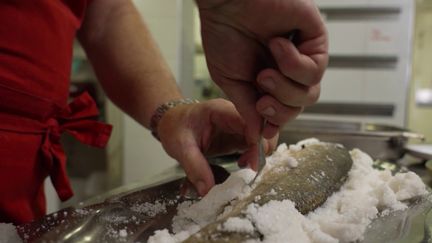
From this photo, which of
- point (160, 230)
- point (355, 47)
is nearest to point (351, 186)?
point (160, 230)

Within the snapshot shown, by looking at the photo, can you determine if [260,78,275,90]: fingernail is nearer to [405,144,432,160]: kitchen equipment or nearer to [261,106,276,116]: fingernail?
[261,106,276,116]: fingernail

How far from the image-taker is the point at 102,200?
55 centimetres

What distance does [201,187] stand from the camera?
56 cm

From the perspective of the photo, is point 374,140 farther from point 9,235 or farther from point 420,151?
point 9,235

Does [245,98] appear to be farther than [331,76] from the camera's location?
No

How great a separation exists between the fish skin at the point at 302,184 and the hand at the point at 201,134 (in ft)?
0.23

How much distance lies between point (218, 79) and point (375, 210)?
0.79 ft

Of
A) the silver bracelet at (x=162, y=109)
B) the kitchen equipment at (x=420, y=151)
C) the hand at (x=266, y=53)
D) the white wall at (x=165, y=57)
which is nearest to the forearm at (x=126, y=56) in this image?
the silver bracelet at (x=162, y=109)

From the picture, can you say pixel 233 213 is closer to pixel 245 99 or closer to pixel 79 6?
pixel 245 99

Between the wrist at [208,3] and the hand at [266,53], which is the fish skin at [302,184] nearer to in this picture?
the hand at [266,53]

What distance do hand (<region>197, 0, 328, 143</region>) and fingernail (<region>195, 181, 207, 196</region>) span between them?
0.11 meters

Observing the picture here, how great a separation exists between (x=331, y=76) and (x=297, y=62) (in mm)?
2027

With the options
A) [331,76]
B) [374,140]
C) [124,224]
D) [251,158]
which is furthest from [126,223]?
[331,76]

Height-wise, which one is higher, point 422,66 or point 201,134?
point 201,134
